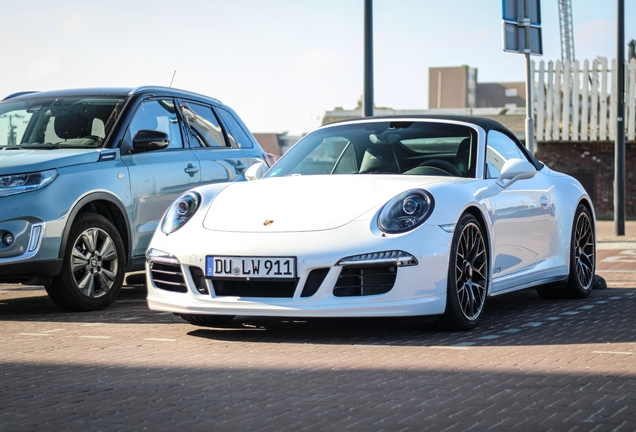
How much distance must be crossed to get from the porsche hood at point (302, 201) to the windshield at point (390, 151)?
0.35m

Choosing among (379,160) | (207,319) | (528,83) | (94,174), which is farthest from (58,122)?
(528,83)

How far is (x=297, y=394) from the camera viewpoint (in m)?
4.49

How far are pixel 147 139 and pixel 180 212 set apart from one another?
5.80 ft

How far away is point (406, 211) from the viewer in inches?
242

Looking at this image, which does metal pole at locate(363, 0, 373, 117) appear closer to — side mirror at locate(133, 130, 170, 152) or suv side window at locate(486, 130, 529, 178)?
suv side window at locate(486, 130, 529, 178)

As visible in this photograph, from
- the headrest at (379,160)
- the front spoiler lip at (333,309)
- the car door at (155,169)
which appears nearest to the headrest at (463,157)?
the headrest at (379,160)

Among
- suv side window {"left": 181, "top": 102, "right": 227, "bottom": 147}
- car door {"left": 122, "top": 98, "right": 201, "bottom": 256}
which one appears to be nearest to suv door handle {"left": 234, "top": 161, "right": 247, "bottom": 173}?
suv side window {"left": 181, "top": 102, "right": 227, "bottom": 147}

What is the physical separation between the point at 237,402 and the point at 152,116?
4.95 meters

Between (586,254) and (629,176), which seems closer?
(586,254)

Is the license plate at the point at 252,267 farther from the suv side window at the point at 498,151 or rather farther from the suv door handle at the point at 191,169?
the suv door handle at the point at 191,169

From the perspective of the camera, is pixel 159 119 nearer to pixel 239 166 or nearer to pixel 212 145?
pixel 212 145

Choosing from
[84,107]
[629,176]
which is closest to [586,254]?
[84,107]

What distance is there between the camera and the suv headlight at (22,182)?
7285 mm

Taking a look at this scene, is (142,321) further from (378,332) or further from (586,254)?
(586,254)
